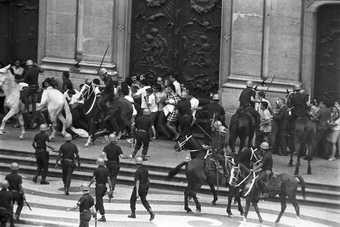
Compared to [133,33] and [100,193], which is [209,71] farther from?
[100,193]

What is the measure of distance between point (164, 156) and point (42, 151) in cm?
438

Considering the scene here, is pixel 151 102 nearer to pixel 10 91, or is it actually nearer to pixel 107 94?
pixel 107 94

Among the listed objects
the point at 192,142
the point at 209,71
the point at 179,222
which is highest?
the point at 209,71

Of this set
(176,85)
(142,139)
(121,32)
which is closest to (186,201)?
(142,139)

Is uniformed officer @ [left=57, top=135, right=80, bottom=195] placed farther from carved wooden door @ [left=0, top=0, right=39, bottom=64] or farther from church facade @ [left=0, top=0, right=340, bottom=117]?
carved wooden door @ [left=0, top=0, right=39, bottom=64]

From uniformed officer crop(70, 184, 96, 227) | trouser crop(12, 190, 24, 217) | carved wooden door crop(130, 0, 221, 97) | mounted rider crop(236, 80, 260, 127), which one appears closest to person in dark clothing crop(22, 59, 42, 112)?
carved wooden door crop(130, 0, 221, 97)

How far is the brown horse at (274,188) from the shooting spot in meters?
18.8

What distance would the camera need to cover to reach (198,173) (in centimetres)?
1956

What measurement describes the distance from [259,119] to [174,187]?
11.1 feet

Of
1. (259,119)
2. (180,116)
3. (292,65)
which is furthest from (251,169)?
(292,65)

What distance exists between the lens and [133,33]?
99.0 feet

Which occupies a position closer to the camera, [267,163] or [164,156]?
[267,163]

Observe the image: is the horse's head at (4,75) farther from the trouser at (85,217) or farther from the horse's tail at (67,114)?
the trouser at (85,217)

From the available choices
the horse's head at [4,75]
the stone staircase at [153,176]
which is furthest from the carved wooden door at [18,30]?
the stone staircase at [153,176]
